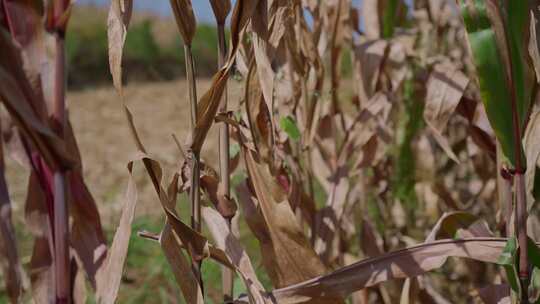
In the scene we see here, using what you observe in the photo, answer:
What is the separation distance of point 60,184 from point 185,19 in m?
0.14

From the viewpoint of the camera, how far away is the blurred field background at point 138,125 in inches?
50.5

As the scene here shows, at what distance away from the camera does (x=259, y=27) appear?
1.60 feet

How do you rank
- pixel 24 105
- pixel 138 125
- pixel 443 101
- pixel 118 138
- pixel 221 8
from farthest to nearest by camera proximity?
pixel 138 125
pixel 118 138
pixel 443 101
pixel 221 8
pixel 24 105

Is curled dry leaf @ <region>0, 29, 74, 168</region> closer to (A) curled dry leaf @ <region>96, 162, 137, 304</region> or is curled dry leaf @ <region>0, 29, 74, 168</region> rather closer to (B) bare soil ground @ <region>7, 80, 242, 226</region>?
(A) curled dry leaf @ <region>96, 162, 137, 304</region>

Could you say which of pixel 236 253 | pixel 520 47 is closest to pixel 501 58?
pixel 520 47

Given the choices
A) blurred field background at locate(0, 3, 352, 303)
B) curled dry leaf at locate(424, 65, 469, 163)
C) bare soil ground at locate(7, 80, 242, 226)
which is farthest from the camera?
bare soil ground at locate(7, 80, 242, 226)

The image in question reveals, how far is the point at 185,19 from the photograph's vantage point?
0.47 m

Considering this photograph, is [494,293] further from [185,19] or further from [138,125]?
[138,125]

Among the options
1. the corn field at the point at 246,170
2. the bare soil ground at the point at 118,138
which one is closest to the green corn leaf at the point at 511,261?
the corn field at the point at 246,170

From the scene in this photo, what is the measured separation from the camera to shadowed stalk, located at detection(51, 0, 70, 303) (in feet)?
1.28

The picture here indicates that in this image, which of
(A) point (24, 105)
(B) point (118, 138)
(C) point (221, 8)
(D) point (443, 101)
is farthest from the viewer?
(B) point (118, 138)

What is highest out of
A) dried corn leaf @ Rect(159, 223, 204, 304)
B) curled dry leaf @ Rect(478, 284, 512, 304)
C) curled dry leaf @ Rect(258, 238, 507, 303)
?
dried corn leaf @ Rect(159, 223, 204, 304)

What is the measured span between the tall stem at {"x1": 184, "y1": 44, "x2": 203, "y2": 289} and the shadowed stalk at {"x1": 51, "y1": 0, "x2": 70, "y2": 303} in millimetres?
92

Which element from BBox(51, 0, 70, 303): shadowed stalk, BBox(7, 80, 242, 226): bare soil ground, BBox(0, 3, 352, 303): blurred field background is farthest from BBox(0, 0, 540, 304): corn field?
BBox(7, 80, 242, 226): bare soil ground
